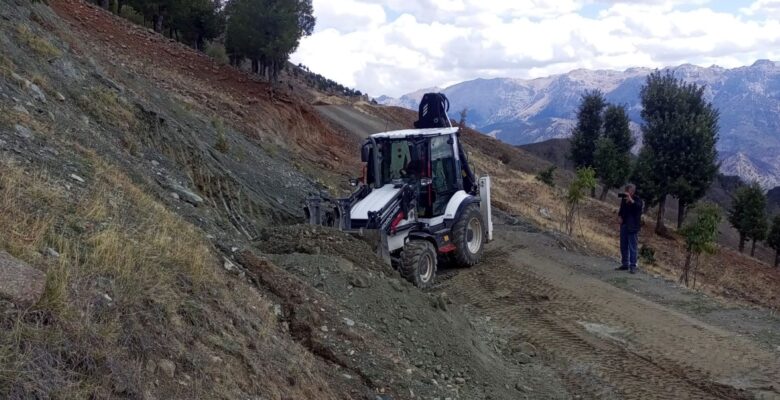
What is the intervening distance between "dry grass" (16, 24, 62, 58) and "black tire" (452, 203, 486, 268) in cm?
796

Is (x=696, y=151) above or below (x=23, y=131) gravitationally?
below

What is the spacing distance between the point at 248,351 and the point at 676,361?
5.44 m

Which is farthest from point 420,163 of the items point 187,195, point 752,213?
point 752,213

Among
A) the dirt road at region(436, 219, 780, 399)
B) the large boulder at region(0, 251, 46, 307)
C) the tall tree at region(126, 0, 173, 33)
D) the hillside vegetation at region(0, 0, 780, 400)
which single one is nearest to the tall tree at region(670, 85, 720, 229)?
the hillside vegetation at region(0, 0, 780, 400)

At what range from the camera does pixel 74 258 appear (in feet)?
14.7

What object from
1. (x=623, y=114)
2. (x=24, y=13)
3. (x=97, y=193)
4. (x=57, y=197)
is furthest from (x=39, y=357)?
(x=623, y=114)

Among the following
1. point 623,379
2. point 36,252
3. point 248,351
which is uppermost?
point 36,252

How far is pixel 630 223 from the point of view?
1244 cm

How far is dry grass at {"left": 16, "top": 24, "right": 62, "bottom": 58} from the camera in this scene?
11.4m

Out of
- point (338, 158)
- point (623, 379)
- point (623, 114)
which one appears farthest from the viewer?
point (623, 114)

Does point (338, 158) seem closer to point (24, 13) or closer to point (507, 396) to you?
point (24, 13)

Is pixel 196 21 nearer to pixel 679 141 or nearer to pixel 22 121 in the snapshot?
pixel 679 141

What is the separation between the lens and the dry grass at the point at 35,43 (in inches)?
Answer: 450

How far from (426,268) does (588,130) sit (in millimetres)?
39072
